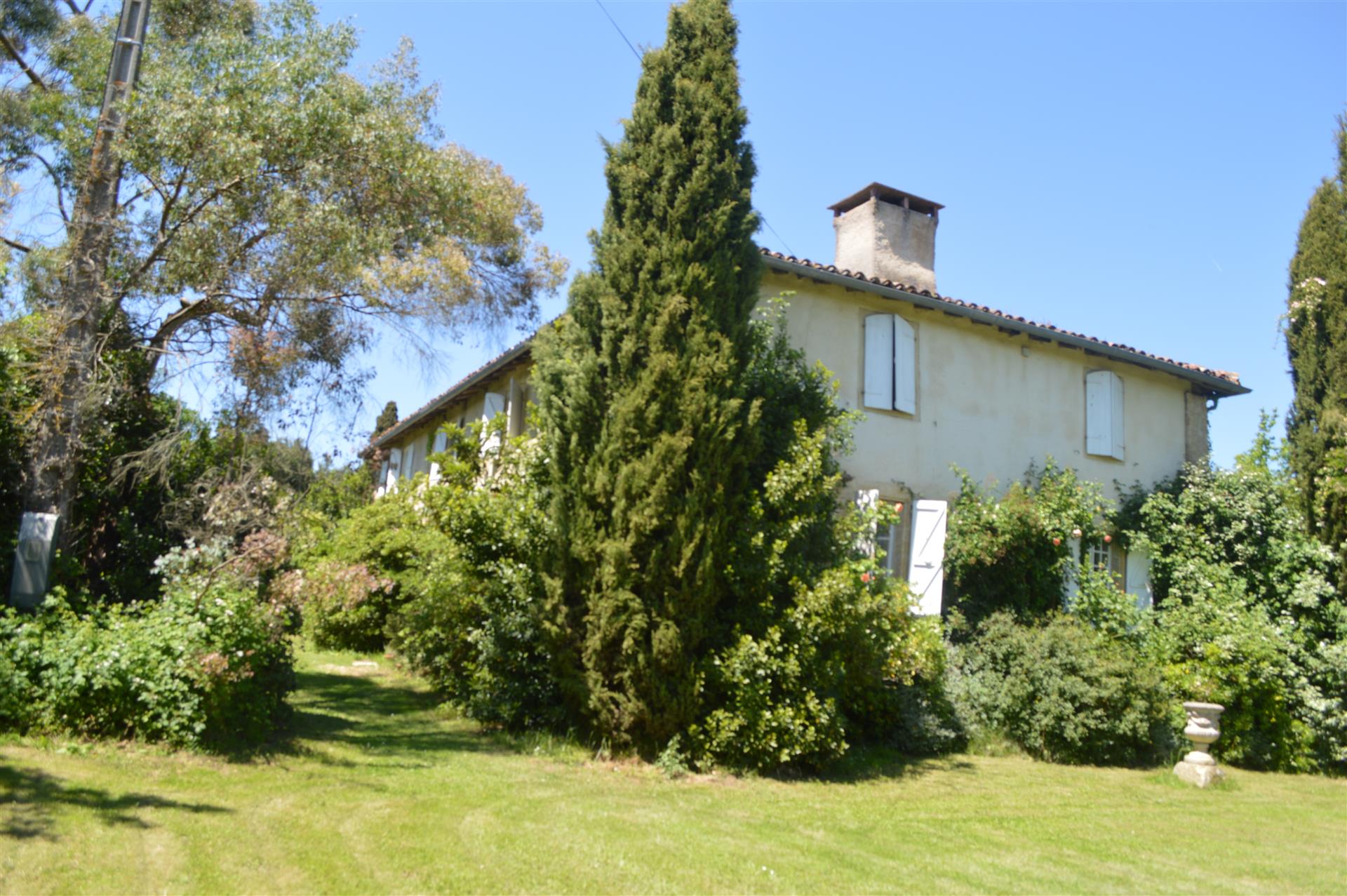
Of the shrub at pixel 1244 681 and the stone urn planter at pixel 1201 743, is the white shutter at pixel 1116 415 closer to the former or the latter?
the shrub at pixel 1244 681

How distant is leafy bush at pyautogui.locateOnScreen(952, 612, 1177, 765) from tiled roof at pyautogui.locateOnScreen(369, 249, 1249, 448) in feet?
13.7

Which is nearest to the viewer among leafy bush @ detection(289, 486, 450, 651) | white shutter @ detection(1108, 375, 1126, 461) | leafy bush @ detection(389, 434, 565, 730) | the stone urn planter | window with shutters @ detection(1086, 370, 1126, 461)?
leafy bush @ detection(389, 434, 565, 730)

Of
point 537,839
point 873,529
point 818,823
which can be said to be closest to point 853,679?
point 873,529

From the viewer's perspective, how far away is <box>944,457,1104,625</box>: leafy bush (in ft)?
38.1

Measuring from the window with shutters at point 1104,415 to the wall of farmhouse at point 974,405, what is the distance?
0.30 ft

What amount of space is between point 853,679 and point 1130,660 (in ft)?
12.0

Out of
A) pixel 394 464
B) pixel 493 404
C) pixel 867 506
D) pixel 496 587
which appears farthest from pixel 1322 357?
pixel 394 464

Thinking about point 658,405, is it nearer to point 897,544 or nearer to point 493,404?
point 897,544

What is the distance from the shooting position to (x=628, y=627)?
8.13 meters

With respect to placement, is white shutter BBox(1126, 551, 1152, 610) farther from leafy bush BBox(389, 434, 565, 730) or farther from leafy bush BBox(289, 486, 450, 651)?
leafy bush BBox(289, 486, 450, 651)

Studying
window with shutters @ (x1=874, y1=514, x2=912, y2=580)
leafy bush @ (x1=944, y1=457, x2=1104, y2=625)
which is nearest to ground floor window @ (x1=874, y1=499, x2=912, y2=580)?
window with shutters @ (x1=874, y1=514, x2=912, y2=580)

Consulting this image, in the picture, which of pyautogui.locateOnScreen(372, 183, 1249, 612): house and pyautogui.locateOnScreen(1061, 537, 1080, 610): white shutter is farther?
pyautogui.locateOnScreen(1061, 537, 1080, 610): white shutter

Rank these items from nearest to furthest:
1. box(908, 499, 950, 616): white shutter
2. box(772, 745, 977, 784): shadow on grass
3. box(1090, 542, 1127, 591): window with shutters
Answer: box(772, 745, 977, 784): shadow on grass
box(908, 499, 950, 616): white shutter
box(1090, 542, 1127, 591): window with shutters

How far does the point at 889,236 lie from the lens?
1435 cm
